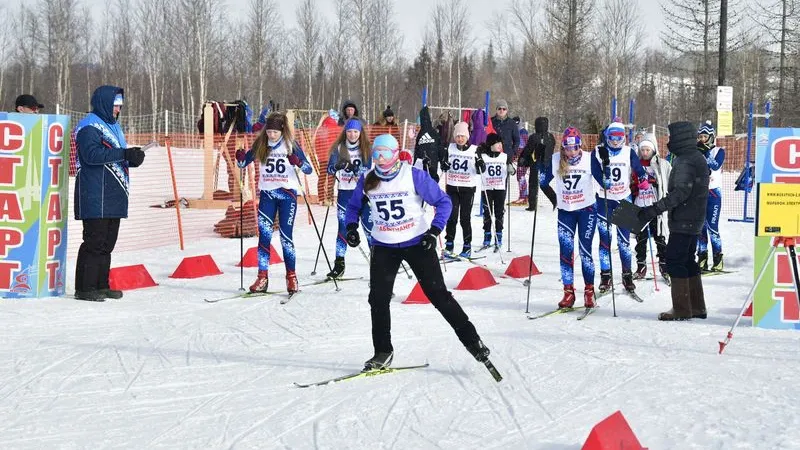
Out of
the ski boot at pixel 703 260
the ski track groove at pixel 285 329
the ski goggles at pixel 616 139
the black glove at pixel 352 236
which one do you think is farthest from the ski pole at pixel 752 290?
the ski boot at pixel 703 260

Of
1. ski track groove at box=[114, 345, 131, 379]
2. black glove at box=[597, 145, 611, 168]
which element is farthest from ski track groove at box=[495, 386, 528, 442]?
black glove at box=[597, 145, 611, 168]

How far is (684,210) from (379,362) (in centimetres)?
338

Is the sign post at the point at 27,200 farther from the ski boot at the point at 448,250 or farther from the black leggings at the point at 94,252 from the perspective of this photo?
the ski boot at the point at 448,250

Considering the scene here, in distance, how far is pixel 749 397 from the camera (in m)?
5.00

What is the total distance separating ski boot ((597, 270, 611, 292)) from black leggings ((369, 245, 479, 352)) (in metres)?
3.49

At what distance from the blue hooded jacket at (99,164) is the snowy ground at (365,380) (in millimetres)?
1002

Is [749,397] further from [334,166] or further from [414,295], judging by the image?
[334,166]

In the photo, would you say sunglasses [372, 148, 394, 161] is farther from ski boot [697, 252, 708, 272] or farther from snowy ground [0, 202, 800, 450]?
ski boot [697, 252, 708, 272]

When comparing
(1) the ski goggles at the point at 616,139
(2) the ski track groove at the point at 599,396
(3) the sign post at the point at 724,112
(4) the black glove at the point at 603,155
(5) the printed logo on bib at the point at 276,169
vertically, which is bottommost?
(2) the ski track groove at the point at 599,396

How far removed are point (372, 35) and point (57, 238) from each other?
40638mm

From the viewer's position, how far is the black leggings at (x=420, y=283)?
5.50m

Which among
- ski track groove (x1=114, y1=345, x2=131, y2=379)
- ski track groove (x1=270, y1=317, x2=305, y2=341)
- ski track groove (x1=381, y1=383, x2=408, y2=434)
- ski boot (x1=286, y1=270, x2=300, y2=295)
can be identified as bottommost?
ski track groove (x1=270, y1=317, x2=305, y2=341)

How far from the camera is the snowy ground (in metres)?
4.44

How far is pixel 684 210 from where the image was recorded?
7.38m
